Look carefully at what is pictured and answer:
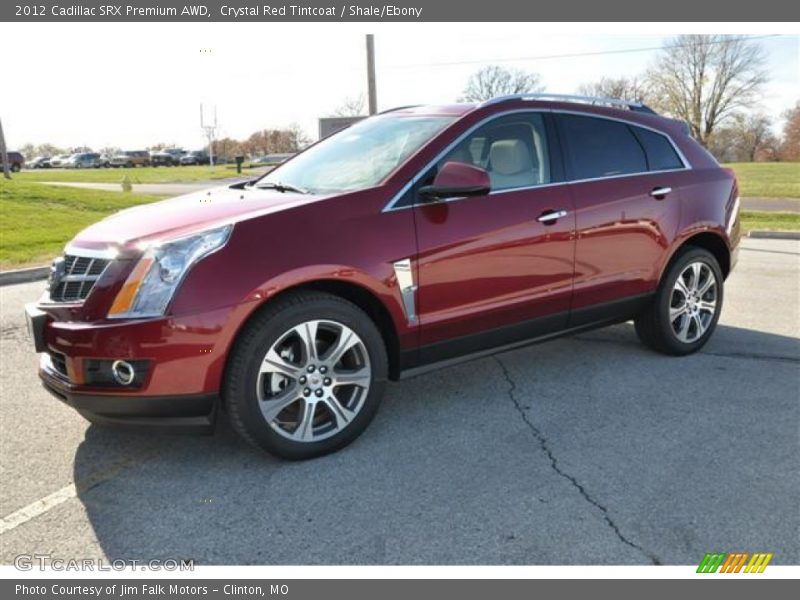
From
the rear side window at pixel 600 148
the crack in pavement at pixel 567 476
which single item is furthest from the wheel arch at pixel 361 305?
the rear side window at pixel 600 148

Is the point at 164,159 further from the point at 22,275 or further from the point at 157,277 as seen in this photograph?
the point at 157,277

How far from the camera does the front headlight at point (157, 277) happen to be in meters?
2.89

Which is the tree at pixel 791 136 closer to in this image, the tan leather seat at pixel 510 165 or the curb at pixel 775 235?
the curb at pixel 775 235

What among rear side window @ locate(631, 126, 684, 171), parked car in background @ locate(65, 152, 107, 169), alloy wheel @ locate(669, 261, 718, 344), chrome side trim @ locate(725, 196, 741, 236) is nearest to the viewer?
rear side window @ locate(631, 126, 684, 171)

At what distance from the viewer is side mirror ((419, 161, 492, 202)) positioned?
3408 mm

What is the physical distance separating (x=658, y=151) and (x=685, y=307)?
1.15 m

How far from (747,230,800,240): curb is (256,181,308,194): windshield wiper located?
11.3m

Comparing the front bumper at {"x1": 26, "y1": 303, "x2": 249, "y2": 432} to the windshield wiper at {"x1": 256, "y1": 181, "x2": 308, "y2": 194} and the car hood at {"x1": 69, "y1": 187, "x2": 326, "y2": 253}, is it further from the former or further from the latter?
the windshield wiper at {"x1": 256, "y1": 181, "x2": 308, "y2": 194}

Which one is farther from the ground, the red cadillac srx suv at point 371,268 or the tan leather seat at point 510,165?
the tan leather seat at point 510,165

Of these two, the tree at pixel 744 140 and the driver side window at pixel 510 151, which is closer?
the driver side window at pixel 510 151

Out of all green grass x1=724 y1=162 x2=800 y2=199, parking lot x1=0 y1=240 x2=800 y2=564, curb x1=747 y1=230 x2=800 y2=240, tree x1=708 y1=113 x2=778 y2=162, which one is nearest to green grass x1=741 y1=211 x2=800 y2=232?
curb x1=747 y1=230 x2=800 y2=240

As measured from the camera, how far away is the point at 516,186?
12.8 feet
